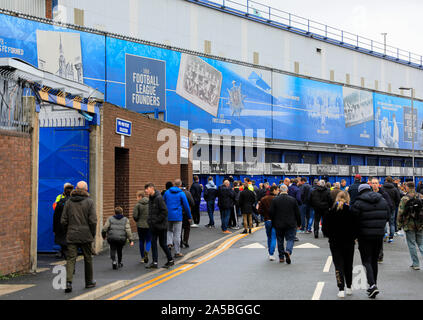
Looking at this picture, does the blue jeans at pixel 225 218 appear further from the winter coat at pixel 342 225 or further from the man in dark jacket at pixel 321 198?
the winter coat at pixel 342 225

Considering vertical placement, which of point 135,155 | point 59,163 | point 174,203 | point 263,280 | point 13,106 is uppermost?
point 13,106

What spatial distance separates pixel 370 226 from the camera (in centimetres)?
852

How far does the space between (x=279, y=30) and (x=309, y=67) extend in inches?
196

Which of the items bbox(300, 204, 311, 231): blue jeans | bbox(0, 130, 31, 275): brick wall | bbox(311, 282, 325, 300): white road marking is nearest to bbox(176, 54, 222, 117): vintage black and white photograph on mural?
bbox(300, 204, 311, 231): blue jeans

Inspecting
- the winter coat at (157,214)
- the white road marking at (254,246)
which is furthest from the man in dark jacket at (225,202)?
the winter coat at (157,214)

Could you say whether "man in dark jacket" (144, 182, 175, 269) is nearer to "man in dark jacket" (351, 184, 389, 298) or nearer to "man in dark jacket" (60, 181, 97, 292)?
"man in dark jacket" (60, 181, 97, 292)

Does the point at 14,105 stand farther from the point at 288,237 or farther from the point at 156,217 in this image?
the point at 288,237

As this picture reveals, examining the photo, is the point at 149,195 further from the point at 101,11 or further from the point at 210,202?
the point at 101,11

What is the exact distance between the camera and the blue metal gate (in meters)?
13.9

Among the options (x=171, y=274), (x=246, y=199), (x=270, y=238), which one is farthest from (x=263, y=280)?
(x=246, y=199)

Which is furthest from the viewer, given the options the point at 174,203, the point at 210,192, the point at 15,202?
the point at 210,192

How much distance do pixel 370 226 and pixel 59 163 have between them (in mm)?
8539

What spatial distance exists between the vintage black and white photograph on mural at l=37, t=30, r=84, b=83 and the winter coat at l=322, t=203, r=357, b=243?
19.3m

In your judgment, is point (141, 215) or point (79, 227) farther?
point (141, 215)
